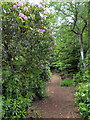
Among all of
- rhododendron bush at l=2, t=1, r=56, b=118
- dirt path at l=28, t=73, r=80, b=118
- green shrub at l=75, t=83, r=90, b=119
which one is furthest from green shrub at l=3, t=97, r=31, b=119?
green shrub at l=75, t=83, r=90, b=119

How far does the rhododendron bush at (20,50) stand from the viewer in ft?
4.58

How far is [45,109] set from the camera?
207cm

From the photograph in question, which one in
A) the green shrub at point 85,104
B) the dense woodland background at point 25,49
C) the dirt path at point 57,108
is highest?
the dense woodland background at point 25,49

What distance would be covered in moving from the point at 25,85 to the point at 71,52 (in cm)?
235

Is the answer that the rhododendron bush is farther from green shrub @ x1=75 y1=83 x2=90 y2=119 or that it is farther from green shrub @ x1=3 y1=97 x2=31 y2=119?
green shrub @ x1=75 y1=83 x2=90 y2=119

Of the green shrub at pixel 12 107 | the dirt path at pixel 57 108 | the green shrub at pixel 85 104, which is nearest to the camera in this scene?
the green shrub at pixel 12 107

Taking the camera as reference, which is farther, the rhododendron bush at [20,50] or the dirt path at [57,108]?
the dirt path at [57,108]

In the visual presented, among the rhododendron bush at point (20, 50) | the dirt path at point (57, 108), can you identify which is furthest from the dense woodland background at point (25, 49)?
the dirt path at point (57, 108)

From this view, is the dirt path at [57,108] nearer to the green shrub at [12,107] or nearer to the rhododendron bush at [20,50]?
the rhododendron bush at [20,50]

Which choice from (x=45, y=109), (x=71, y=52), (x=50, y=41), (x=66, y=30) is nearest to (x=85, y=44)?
(x=71, y=52)

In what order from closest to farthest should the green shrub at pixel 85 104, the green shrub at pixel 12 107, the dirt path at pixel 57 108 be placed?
the green shrub at pixel 12 107 → the green shrub at pixel 85 104 → the dirt path at pixel 57 108

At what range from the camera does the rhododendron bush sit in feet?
4.58

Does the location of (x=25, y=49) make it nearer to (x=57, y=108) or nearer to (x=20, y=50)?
(x=20, y=50)

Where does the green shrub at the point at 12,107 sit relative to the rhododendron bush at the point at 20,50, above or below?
below
